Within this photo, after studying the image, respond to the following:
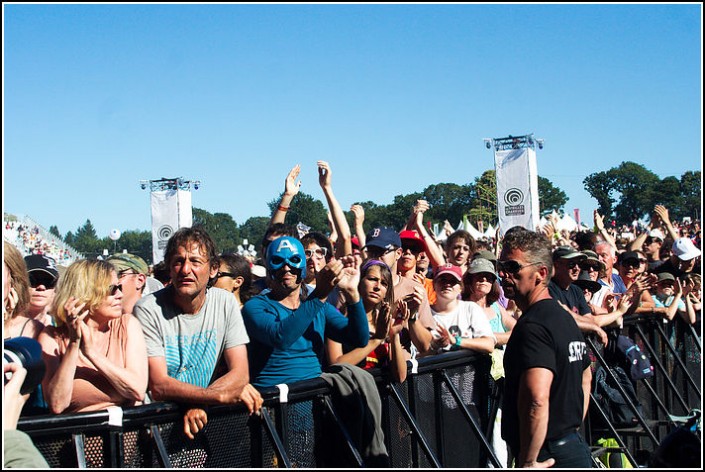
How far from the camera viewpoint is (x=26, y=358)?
10.1 ft

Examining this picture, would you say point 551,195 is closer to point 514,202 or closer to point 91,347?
point 514,202

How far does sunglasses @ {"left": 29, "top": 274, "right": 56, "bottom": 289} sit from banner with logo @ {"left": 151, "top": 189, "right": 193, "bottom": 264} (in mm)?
18791

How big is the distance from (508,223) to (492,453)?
48.1 feet

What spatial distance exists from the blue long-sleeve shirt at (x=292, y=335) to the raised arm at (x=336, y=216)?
242 cm

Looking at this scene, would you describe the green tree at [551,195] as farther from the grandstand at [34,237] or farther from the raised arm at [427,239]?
the grandstand at [34,237]

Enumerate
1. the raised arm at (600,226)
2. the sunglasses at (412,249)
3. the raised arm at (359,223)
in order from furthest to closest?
the raised arm at (600,226) → the raised arm at (359,223) → the sunglasses at (412,249)

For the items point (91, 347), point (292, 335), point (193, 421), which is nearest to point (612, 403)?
point (292, 335)

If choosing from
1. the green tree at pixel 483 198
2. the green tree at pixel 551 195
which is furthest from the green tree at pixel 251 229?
the green tree at pixel 551 195

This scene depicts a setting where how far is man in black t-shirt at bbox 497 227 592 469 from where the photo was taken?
4.03 meters

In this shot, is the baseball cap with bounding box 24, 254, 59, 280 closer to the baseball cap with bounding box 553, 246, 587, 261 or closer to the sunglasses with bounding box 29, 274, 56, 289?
the sunglasses with bounding box 29, 274, 56, 289

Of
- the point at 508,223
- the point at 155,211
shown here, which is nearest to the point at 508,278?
the point at 508,223

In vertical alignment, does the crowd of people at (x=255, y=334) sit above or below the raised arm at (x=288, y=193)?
below

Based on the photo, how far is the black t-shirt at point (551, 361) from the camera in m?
4.09

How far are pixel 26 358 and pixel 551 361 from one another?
2.54m
